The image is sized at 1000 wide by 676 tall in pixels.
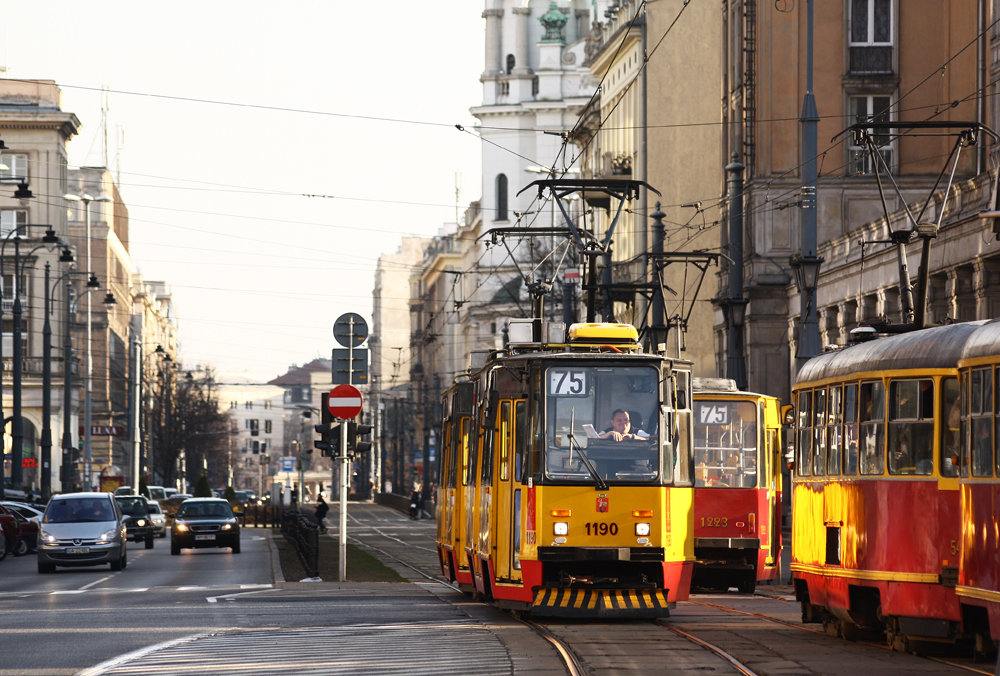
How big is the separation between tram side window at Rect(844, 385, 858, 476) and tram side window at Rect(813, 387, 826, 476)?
70cm

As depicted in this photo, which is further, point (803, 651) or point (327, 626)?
point (327, 626)

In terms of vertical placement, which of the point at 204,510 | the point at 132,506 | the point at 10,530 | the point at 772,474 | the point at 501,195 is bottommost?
the point at 10,530

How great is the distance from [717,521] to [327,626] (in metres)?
7.02

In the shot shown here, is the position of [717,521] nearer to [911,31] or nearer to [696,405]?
[696,405]

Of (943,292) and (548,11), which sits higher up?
(548,11)

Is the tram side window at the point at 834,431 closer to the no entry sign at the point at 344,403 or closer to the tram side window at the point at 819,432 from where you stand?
the tram side window at the point at 819,432

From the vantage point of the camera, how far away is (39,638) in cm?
1588

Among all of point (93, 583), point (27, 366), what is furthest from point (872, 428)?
point (27, 366)

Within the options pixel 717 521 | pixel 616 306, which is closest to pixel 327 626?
pixel 717 521

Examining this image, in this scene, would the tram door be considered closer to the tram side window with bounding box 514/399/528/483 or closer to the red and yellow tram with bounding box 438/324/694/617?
the red and yellow tram with bounding box 438/324/694/617

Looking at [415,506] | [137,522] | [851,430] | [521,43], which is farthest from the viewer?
[521,43]

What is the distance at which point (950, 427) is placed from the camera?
44.6 feet

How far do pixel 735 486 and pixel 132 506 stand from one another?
30357 millimetres

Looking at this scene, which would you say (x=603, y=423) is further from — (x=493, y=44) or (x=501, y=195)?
(x=493, y=44)
